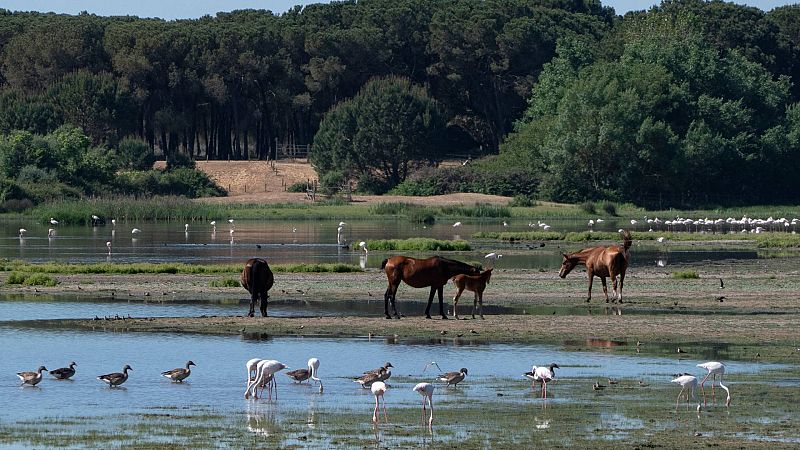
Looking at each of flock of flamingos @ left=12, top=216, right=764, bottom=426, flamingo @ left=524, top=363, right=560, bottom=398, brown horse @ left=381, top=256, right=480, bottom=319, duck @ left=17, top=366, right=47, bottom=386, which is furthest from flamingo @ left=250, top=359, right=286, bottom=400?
brown horse @ left=381, top=256, right=480, bottom=319

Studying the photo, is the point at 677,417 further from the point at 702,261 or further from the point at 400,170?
the point at 400,170

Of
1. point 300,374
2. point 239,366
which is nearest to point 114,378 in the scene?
point 300,374

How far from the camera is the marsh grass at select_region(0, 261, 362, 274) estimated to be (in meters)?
44.8

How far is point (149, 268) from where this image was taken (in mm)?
45469

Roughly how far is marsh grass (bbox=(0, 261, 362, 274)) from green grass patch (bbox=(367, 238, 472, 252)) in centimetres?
838

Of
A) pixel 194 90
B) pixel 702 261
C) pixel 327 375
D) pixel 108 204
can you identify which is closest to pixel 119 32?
pixel 194 90

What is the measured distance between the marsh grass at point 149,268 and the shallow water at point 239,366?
520 inches

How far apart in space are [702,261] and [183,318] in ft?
80.5

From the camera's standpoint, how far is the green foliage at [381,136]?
11144 centimetres

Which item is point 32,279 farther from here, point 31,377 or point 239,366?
point 31,377

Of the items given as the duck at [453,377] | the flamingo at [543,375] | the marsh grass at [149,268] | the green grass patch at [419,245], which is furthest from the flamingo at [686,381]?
the green grass patch at [419,245]

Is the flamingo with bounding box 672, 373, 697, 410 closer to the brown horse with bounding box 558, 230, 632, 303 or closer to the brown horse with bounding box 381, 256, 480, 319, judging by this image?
the brown horse with bounding box 381, 256, 480, 319

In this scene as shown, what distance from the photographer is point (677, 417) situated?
67.8 ft

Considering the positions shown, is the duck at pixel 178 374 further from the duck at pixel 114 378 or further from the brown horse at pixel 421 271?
the brown horse at pixel 421 271
